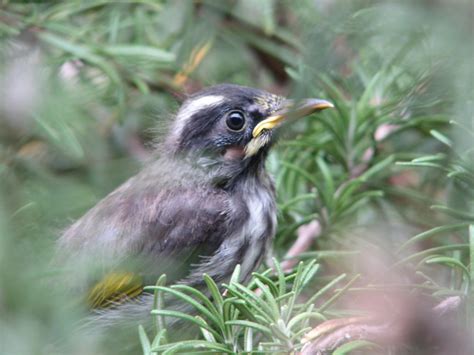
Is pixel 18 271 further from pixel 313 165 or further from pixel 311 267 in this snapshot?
pixel 313 165

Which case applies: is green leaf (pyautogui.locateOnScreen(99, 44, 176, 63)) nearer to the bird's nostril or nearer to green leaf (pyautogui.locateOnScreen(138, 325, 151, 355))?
the bird's nostril

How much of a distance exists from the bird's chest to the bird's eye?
0.33 metres

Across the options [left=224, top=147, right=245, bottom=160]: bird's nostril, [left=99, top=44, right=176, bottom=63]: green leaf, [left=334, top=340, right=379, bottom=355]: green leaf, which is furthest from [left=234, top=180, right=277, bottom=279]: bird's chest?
[left=334, top=340, right=379, bottom=355]: green leaf

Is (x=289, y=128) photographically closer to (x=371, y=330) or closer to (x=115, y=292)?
(x=115, y=292)

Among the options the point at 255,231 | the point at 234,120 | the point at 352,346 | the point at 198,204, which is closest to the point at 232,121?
the point at 234,120

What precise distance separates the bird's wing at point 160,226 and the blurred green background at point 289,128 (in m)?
0.20

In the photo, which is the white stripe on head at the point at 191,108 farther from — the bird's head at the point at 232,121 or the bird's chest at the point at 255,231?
the bird's chest at the point at 255,231

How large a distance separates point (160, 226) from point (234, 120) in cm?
61

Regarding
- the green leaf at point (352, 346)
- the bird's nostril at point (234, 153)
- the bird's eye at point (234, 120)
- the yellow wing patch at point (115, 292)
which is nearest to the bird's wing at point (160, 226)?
the yellow wing patch at point (115, 292)

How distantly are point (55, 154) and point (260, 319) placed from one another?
171 cm

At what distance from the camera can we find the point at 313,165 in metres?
3.96

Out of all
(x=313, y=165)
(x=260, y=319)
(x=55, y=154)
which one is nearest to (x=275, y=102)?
(x=313, y=165)

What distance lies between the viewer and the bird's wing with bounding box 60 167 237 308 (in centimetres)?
331

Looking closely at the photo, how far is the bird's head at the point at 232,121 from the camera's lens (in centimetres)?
372
